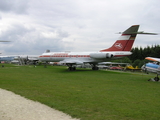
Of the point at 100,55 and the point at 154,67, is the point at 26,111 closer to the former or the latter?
the point at 154,67

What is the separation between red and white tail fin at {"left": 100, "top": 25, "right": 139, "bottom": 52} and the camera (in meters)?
28.5

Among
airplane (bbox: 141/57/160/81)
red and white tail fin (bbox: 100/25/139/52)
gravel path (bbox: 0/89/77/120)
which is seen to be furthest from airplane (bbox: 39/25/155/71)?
gravel path (bbox: 0/89/77/120)

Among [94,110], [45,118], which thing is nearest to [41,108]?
[45,118]

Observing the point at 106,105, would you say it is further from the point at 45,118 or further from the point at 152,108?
the point at 45,118

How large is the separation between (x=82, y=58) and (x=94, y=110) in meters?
26.8

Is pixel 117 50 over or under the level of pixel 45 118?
over

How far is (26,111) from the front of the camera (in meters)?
6.97

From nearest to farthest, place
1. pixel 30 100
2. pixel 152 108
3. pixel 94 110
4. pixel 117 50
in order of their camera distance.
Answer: pixel 94 110 → pixel 152 108 → pixel 30 100 → pixel 117 50

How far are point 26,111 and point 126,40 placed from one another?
24467 mm

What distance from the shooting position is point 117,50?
3008 cm

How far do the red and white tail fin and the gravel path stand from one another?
23.0 meters

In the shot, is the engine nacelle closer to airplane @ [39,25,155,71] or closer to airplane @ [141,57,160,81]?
airplane @ [39,25,155,71]

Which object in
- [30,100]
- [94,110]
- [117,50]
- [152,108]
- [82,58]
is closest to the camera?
[94,110]

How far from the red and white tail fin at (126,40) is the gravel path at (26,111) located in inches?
906
